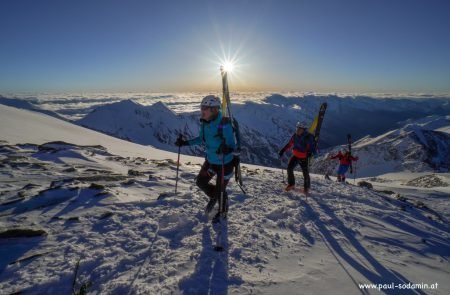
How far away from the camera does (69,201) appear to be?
848 cm

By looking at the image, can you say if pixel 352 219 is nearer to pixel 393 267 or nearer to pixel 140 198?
pixel 393 267

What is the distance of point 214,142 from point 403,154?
175894 mm

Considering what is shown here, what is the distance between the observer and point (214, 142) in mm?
8094

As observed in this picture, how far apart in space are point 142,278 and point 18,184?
7006 mm

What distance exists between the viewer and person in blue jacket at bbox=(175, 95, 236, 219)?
7684 millimetres

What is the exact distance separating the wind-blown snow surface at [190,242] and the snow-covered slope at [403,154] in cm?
12305

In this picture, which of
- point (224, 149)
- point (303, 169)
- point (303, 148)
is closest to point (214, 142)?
point (224, 149)

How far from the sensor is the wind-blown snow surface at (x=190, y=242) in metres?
5.09

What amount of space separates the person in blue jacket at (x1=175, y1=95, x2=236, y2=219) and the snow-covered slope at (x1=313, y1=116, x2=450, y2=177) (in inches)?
4935

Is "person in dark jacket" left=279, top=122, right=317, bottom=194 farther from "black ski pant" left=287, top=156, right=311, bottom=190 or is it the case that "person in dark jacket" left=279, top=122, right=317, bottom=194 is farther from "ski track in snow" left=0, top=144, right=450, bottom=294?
"ski track in snow" left=0, top=144, right=450, bottom=294

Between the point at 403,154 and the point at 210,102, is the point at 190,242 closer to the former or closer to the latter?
the point at 210,102

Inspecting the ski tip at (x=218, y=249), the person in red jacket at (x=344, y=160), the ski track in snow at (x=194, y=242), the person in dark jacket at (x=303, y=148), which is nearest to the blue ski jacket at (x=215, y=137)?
the ski track in snow at (x=194, y=242)

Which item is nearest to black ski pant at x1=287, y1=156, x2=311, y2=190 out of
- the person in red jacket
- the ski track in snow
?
the ski track in snow

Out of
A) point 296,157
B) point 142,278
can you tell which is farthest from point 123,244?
point 296,157
